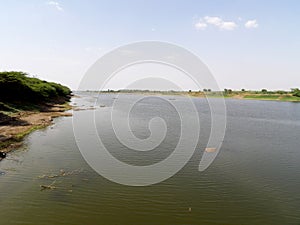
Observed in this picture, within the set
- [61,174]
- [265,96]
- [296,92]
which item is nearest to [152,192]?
[61,174]

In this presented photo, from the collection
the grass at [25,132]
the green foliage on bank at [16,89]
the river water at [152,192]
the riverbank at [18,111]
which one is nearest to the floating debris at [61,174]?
the river water at [152,192]

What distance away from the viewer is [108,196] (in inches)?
523

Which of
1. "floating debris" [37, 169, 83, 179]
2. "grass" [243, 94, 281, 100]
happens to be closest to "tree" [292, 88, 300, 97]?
"grass" [243, 94, 281, 100]

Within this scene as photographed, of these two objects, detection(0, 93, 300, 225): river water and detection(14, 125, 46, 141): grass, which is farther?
detection(14, 125, 46, 141): grass

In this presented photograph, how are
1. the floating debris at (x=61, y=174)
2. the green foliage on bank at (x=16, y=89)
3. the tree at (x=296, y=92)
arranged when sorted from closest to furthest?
the floating debris at (x=61, y=174)
the green foliage on bank at (x=16, y=89)
the tree at (x=296, y=92)

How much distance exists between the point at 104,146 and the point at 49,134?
8.21 meters

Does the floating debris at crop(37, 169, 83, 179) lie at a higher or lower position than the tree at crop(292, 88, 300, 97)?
lower

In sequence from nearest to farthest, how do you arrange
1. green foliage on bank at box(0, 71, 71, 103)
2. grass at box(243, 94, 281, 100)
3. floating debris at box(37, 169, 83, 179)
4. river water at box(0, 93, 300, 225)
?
river water at box(0, 93, 300, 225), floating debris at box(37, 169, 83, 179), green foliage on bank at box(0, 71, 71, 103), grass at box(243, 94, 281, 100)

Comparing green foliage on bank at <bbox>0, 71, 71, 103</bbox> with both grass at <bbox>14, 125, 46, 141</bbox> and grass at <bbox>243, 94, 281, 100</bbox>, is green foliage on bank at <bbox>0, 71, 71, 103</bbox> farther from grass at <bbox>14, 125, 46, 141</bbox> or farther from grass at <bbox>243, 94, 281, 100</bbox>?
grass at <bbox>243, 94, 281, 100</bbox>

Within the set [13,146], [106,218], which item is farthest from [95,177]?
[13,146]

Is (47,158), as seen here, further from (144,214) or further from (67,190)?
(144,214)

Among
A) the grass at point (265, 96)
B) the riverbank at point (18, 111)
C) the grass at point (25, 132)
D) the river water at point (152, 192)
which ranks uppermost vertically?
the riverbank at point (18, 111)

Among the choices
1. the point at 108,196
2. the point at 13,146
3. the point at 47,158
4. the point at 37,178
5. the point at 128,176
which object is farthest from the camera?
the point at 13,146

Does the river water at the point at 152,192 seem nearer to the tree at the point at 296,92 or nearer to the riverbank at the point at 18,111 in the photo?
the riverbank at the point at 18,111
